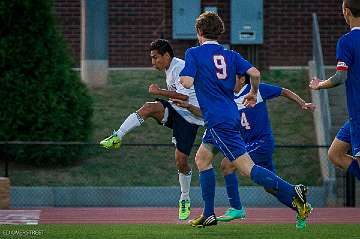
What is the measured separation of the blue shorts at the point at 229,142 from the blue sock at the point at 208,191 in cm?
61

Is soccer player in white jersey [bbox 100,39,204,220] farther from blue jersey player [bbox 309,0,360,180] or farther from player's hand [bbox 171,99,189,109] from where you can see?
blue jersey player [bbox 309,0,360,180]

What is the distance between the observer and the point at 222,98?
11820mm

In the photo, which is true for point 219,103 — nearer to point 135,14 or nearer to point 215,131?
point 215,131

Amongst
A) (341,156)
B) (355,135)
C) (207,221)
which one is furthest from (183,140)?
(355,135)

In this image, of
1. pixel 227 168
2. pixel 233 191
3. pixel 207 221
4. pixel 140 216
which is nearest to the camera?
pixel 207 221

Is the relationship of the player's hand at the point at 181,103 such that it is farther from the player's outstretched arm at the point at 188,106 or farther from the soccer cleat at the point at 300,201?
the soccer cleat at the point at 300,201

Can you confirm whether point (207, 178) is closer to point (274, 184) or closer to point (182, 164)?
point (274, 184)

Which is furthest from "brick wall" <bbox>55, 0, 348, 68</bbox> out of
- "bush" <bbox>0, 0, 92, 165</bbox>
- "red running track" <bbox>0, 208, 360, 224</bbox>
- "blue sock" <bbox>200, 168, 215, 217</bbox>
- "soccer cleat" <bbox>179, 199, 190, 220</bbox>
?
"blue sock" <bbox>200, 168, 215, 217</bbox>

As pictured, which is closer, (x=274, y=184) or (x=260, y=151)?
(x=274, y=184)

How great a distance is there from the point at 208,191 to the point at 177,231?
51 cm

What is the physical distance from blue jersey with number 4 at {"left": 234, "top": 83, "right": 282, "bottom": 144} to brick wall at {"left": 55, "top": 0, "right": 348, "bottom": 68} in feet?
37.8

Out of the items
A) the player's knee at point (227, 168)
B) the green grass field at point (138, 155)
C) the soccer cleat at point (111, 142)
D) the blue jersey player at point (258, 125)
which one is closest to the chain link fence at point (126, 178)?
the green grass field at point (138, 155)

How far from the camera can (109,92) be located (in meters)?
23.9

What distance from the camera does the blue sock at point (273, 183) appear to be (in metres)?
11.6
